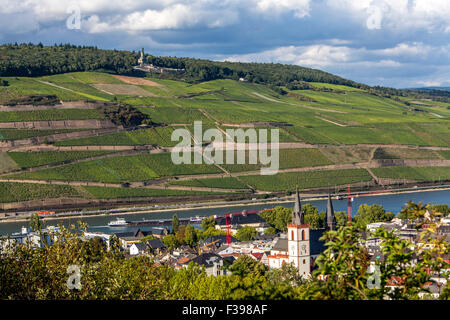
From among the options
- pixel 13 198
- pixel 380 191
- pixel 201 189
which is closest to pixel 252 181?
pixel 201 189

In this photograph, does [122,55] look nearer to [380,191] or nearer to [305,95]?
[305,95]

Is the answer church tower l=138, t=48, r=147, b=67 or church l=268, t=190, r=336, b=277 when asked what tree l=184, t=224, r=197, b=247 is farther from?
church tower l=138, t=48, r=147, b=67

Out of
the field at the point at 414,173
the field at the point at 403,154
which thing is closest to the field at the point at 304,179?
the field at the point at 414,173

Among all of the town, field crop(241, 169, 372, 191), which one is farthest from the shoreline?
the town

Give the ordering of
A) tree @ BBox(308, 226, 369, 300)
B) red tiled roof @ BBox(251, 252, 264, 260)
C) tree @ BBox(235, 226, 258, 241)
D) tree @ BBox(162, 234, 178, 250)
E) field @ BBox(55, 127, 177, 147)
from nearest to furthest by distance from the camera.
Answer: tree @ BBox(308, 226, 369, 300) → red tiled roof @ BBox(251, 252, 264, 260) → tree @ BBox(162, 234, 178, 250) → tree @ BBox(235, 226, 258, 241) → field @ BBox(55, 127, 177, 147)

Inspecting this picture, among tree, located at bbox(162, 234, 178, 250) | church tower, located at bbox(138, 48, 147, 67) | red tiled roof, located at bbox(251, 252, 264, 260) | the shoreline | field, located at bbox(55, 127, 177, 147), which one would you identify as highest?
church tower, located at bbox(138, 48, 147, 67)
